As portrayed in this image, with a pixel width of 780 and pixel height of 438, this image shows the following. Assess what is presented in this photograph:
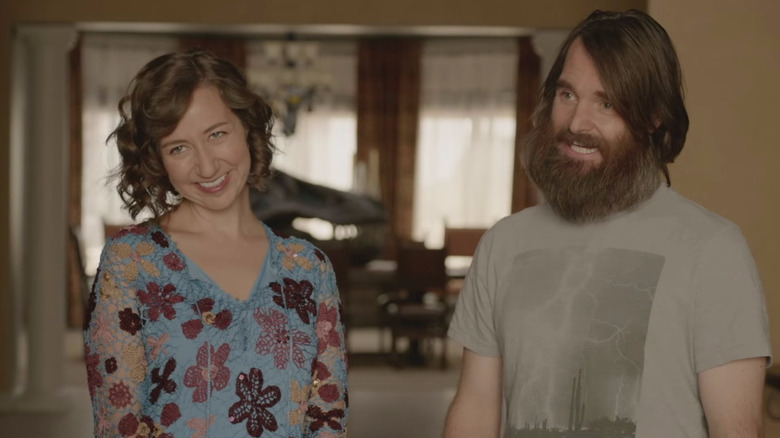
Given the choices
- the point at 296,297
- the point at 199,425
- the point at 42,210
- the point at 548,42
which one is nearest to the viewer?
the point at 199,425

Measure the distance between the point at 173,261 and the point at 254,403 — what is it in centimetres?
30

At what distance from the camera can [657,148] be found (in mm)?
1866

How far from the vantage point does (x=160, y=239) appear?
186 cm

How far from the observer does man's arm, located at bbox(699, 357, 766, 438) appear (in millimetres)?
1657

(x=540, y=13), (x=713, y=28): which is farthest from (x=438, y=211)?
(x=713, y=28)

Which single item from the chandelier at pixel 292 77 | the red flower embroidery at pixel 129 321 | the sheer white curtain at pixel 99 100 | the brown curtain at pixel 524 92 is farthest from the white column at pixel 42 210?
the brown curtain at pixel 524 92

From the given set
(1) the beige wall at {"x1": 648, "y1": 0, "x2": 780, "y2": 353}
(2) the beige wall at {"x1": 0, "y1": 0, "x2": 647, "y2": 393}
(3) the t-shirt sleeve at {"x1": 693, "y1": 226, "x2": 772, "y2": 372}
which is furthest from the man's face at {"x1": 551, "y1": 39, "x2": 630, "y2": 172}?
(2) the beige wall at {"x1": 0, "y1": 0, "x2": 647, "y2": 393}

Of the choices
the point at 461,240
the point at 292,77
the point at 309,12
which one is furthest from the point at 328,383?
the point at 461,240

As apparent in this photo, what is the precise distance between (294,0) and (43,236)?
7.83 ft

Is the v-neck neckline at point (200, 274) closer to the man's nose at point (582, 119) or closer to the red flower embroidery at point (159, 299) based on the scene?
the red flower embroidery at point (159, 299)

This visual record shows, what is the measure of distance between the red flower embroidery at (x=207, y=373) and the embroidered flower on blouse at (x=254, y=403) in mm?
33

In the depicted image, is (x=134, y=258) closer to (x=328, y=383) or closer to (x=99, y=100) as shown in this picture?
(x=328, y=383)

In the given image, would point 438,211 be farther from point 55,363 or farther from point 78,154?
point 55,363

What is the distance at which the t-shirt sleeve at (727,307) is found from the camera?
167 cm
